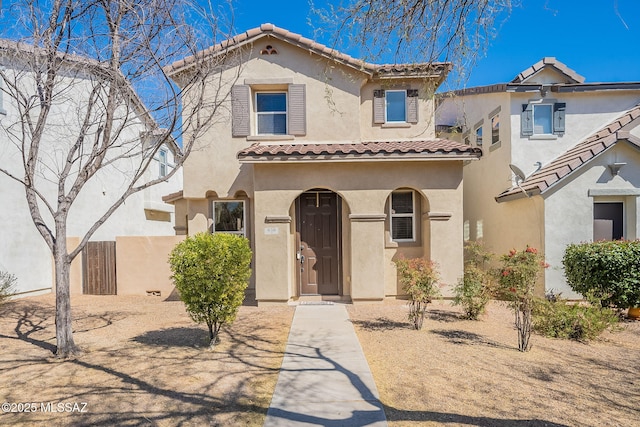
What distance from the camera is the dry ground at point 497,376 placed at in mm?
4051

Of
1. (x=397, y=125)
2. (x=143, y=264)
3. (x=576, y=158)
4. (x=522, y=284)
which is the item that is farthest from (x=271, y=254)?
(x=576, y=158)

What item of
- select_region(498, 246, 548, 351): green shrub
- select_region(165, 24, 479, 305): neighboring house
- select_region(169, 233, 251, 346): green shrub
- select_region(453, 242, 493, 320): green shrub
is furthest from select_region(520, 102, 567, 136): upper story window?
select_region(169, 233, 251, 346): green shrub

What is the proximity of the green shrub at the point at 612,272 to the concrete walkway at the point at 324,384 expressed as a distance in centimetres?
542

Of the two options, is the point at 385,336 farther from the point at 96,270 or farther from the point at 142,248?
the point at 96,270

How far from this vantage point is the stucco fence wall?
461 inches

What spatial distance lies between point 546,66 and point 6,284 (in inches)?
709

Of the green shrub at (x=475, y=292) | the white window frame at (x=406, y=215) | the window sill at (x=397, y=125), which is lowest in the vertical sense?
the green shrub at (x=475, y=292)

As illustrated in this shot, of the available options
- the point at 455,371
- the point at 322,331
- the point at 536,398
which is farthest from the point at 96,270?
the point at 536,398

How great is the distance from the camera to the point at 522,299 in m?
6.30

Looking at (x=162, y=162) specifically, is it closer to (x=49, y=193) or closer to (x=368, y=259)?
(x=49, y=193)

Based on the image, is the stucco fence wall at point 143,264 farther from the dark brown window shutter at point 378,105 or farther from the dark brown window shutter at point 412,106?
the dark brown window shutter at point 412,106

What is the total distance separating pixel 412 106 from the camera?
11094mm

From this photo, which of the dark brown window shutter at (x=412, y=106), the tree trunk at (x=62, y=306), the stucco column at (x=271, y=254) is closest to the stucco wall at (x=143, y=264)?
the stucco column at (x=271, y=254)

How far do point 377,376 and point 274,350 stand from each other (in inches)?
74.6
